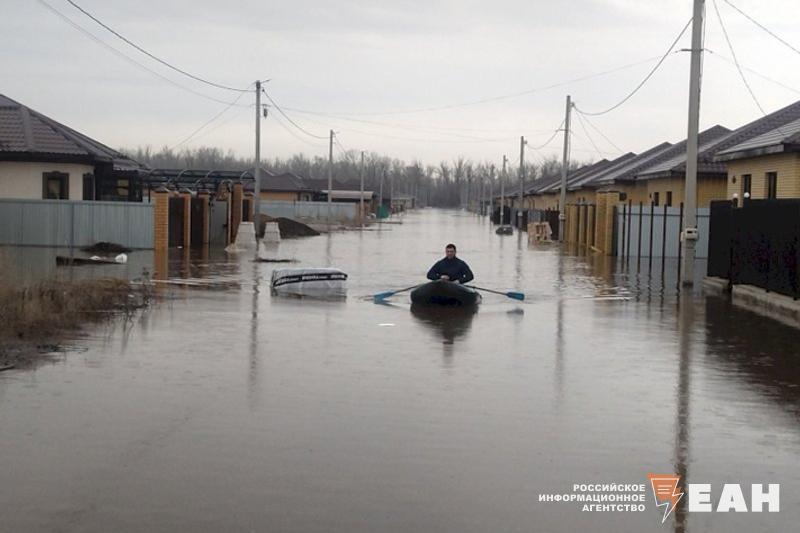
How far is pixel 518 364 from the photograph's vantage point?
41.4ft

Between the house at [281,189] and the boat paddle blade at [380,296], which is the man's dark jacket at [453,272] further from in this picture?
the house at [281,189]

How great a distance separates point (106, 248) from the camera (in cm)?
3434

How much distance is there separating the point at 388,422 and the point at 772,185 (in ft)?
76.6

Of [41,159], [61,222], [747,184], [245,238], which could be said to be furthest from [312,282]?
[245,238]

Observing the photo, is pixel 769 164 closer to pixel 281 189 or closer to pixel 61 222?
pixel 61 222

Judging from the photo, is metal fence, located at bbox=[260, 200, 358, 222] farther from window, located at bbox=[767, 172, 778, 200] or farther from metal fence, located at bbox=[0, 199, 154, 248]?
window, located at bbox=[767, 172, 778, 200]

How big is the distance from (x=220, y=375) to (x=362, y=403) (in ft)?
6.84

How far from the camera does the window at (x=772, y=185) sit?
1151 inches

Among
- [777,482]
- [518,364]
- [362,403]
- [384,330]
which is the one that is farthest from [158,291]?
[777,482]

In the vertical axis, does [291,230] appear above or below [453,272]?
below

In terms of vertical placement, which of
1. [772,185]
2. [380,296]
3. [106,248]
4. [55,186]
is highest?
[772,185]

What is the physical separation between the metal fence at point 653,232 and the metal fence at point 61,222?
1766 cm

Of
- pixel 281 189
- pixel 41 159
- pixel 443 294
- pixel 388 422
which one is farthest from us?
pixel 281 189

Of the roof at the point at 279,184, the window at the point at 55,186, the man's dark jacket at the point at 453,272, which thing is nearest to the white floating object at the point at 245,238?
the window at the point at 55,186
